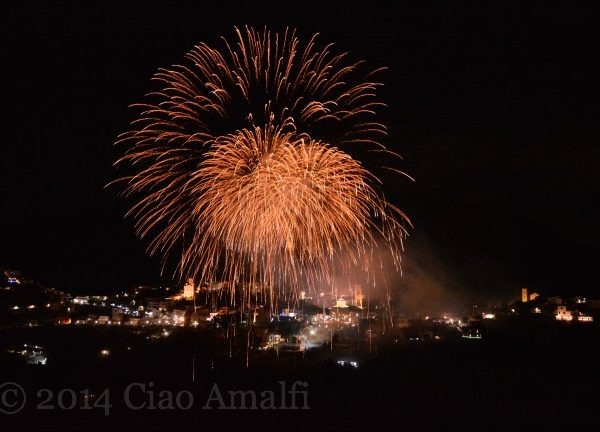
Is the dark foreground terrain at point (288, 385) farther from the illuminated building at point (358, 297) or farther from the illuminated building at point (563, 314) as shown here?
the illuminated building at point (358, 297)

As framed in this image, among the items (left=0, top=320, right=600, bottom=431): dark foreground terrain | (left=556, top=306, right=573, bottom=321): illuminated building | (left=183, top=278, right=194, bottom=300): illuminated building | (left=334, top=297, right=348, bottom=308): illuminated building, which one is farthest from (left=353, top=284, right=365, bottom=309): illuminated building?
(left=0, top=320, right=600, bottom=431): dark foreground terrain

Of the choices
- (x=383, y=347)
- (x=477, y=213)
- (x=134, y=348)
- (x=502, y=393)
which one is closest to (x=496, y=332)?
(x=383, y=347)

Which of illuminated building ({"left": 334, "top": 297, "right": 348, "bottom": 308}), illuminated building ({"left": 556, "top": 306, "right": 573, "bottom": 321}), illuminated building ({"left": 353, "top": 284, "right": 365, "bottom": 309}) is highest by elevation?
illuminated building ({"left": 353, "top": 284, "right": 365, "bottom": 309})

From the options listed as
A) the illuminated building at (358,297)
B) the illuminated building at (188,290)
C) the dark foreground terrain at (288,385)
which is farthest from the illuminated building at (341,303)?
the dark foreground terrain at (288,385)

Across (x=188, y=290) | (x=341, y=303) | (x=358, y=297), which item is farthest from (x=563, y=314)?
(x=188, y=290)

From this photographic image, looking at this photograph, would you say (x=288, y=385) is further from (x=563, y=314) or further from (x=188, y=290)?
(x=563, y=314)

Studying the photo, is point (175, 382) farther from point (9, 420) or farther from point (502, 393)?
point (502, 393)

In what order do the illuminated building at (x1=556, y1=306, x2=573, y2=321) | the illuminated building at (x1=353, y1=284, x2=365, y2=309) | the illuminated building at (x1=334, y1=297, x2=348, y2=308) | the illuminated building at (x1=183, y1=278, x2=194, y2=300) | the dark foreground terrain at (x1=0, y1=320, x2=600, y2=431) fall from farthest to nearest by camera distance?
the illuminated building at (x1=353, y1=284, x2=365, y2=309) < the illuminated building at (x1=334, y1=297, x2=348, y2=308) < the illuminated building at (x1=183, y1=278, x2=194, y2=300) < the illuminated building at (x1=556, y1=306, x2=573, y2=321) < the dark foreground terrain at (x1=0, y1=320, x2=600, y2=431)

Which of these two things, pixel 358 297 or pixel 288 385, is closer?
pixel 288 385

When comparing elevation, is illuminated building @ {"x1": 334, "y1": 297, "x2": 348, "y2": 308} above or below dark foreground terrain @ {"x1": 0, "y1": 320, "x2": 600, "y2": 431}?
above

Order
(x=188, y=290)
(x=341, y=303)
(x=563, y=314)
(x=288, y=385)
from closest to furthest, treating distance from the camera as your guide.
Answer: (x=288, y=385) → (x=563, y=314) → (x=188, y=290) → (x=341, y=303)

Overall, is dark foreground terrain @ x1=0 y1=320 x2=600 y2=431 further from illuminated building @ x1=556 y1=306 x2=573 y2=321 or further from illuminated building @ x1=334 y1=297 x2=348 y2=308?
illuminated building @ x1=334 y1=297 x2=348 y2=308
